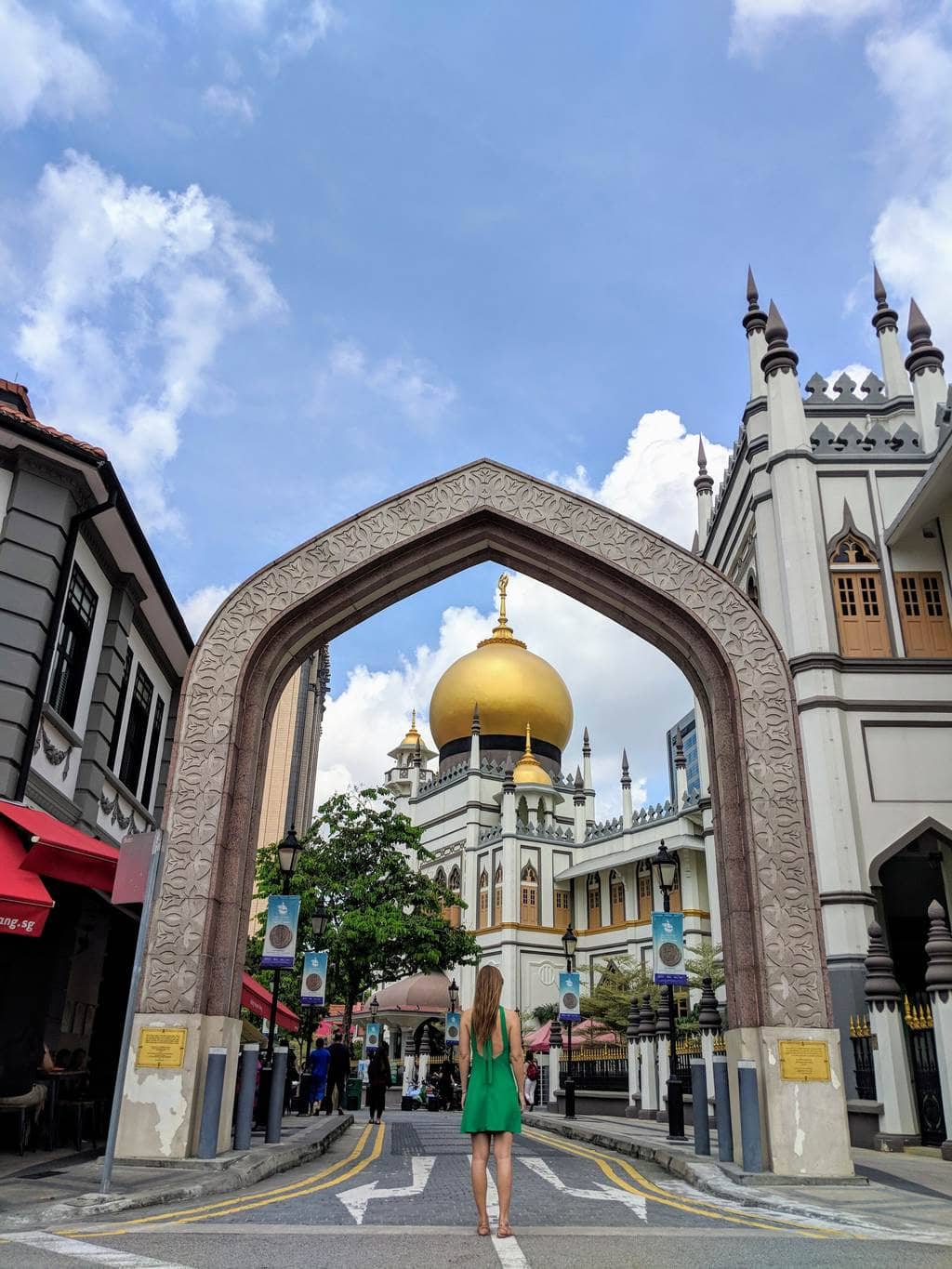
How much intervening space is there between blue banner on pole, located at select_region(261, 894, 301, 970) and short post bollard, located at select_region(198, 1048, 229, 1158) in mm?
3057

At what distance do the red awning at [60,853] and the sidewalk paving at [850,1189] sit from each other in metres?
6.42

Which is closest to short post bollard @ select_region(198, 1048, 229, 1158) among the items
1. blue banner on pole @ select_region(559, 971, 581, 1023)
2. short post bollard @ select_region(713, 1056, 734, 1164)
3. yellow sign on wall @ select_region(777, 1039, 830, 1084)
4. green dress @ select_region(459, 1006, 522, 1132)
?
green dress @ select_region(459, 1006, 522, 1132)

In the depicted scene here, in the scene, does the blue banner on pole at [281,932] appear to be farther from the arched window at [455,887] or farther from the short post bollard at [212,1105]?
the arched window at [455,887]

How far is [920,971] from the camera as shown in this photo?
70.6 feet

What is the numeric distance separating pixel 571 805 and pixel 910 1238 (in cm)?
4703

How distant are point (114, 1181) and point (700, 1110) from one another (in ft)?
21.8

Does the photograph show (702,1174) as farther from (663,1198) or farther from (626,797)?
(626,797)

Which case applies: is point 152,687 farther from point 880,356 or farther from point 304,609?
point 880,356

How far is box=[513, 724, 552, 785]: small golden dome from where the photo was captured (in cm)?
5150

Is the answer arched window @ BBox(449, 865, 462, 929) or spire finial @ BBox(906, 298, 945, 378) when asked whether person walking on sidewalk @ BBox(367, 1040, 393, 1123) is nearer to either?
spire finial @ BBox(906, 298, 945, 378)

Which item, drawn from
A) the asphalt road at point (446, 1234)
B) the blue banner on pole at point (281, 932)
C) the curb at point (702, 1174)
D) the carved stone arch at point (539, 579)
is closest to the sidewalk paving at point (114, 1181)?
the asphalt road at point (446, 1234)

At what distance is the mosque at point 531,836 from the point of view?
44188 millimetres

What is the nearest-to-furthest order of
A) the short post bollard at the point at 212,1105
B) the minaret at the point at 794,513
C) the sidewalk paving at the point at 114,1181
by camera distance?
the sidewalk paving at the point at 114,1181 → the short post bollard at the point at 212,1105 → the minaret at the point at 794,513

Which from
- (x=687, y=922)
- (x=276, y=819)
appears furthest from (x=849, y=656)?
(x=276, y=819)
